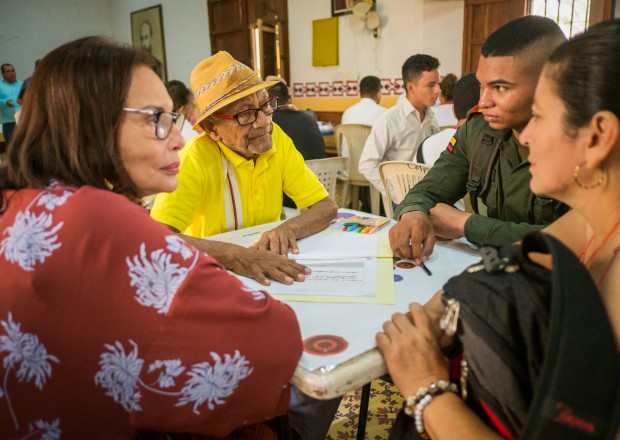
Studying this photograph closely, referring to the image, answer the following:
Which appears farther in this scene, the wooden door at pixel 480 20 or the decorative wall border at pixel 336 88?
the decorative wall border at pixel 336 88

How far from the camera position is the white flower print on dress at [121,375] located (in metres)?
0.85

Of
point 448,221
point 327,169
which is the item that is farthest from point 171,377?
point 327,169

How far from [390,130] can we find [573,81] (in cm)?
325

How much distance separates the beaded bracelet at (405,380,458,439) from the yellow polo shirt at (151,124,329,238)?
1.26 m

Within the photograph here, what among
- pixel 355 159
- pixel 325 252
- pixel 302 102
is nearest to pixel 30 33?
pixel 302 102

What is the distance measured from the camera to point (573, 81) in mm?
933

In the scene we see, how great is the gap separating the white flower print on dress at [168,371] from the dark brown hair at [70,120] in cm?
40

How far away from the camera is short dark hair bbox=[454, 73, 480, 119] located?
3229mm

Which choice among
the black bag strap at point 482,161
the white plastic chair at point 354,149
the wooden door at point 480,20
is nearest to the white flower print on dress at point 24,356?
the black bag strap at point 482,161

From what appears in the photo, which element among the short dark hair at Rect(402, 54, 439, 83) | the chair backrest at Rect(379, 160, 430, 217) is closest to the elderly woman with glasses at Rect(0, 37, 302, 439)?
the chair backrest at Rect(379, 160, 430, 217)

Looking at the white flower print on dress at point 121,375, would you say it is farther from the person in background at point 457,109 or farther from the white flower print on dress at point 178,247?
the person in background at point 457,109

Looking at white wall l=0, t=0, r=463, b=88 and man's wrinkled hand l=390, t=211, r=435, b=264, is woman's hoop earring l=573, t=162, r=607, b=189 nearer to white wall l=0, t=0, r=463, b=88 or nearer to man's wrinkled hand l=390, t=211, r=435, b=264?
man's wrinkled hand l=390, t=211, r=435, b=264

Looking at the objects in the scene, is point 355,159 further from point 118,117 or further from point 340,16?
point 118,117

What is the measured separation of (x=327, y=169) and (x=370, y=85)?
2.03 meters
